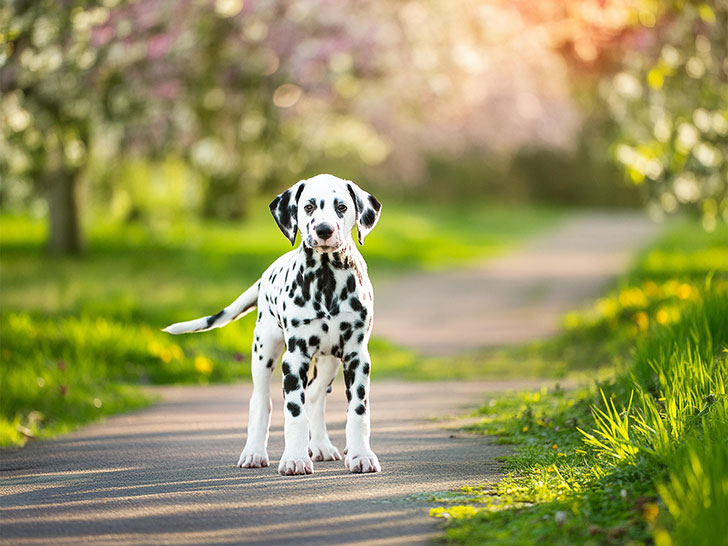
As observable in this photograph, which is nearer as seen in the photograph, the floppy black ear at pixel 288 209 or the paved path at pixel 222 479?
the paved path at pixel 222 479

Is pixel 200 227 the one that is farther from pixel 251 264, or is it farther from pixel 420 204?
pixel 420 204

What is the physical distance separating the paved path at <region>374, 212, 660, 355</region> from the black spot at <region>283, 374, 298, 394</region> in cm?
650

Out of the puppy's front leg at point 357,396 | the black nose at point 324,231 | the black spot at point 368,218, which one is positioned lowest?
the puppy's front leg at point 357,396

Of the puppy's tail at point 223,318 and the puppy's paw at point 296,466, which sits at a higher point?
the puppy's tail at point 223,318

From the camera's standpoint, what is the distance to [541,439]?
6.77 meters

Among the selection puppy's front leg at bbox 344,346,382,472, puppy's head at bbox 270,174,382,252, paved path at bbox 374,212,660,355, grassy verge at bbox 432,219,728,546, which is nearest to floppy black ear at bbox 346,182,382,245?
puppy's head at bbox 270,174,382,252

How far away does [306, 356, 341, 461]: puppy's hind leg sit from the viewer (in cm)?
628

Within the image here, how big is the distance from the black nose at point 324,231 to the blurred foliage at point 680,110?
14.8ft

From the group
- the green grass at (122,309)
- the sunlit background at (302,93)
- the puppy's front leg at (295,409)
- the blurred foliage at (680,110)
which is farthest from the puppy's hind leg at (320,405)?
the blurred foliage at (680,110)

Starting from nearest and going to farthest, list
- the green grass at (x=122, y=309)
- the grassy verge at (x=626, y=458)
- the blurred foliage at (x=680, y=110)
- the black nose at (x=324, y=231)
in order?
the grassy verge at (x=626, y=458) < the black nose at (x=324, y=231) < the green grass at (x=122, y=309) < the blurred foliage at (x=680, y=110)

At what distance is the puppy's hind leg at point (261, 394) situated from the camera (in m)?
6.12

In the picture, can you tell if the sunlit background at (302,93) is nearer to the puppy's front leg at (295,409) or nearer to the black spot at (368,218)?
the black spot at (368,218)

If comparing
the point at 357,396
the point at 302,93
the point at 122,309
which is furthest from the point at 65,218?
the point at 357,396

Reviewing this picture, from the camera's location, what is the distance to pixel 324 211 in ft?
18.9
